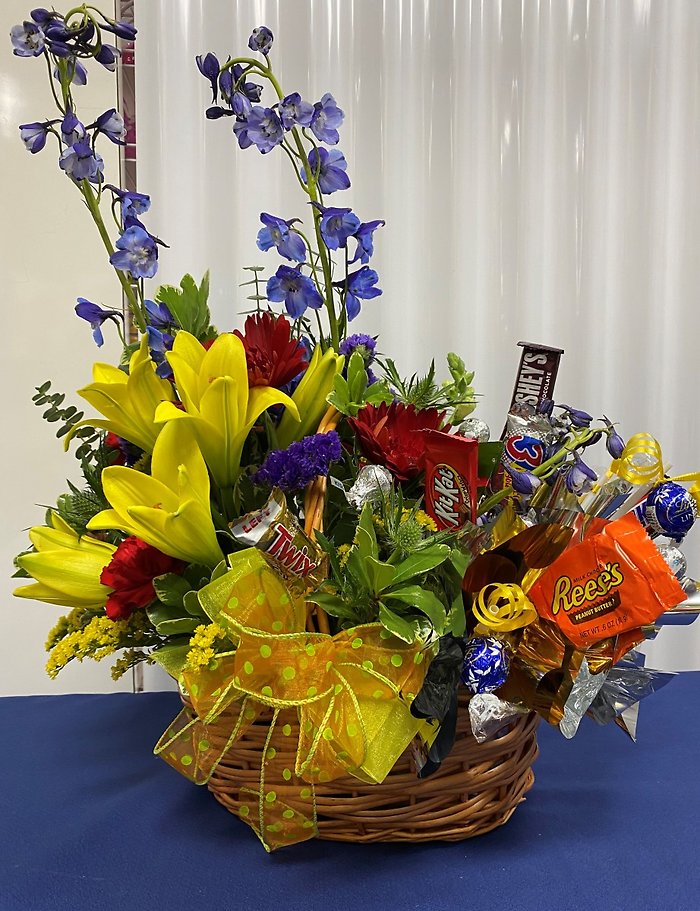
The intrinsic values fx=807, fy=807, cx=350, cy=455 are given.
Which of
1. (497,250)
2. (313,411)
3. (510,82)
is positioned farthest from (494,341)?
(313,411)

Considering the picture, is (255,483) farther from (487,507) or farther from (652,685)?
(652,685)

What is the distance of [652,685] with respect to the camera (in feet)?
1.93

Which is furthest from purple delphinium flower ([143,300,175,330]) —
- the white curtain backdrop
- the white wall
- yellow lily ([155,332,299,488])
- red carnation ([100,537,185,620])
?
the white wall

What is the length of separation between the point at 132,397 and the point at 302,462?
6.0 inches

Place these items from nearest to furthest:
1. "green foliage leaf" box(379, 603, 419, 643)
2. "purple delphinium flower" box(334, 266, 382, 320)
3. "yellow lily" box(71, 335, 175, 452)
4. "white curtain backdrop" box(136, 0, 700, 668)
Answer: "green foliage leaf" box(379, 603, 419, 643)
"yellow lily" box(71, 335, 175, 452)
"purple delphinium flower" box(334, 266, 382, 320)
"white curtain backdrop" box(136, 0, 700, 668)

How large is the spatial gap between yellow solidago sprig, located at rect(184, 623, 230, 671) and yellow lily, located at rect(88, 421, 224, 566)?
0.19 ft

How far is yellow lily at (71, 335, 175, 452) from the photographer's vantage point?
60 centimetres

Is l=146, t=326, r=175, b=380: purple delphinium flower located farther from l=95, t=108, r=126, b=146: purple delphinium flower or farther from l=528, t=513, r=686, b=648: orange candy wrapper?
l=528, t=513, r=686, b=648: orange candy wrapper

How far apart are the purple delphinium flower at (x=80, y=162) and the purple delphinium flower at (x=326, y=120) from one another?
0.18 meters

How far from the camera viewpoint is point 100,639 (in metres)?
0.60

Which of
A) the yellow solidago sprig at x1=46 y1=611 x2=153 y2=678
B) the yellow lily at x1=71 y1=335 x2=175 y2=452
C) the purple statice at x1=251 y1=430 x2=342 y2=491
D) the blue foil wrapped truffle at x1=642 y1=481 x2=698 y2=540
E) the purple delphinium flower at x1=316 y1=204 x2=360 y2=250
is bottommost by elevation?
the yellow solidago sprig at x1=46 y1=611 x2=153 y2=678

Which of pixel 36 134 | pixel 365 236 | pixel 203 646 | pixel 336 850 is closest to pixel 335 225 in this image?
pixel 365 236

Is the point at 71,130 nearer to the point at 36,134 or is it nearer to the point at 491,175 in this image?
the point at 36,134

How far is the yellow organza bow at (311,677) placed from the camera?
517 millimetres
